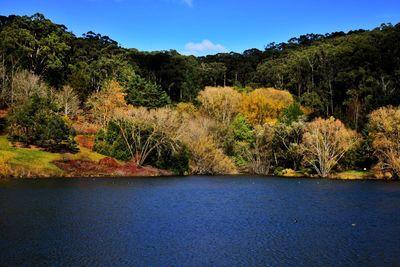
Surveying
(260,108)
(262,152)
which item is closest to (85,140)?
(262,152)

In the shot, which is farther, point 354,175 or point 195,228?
point 354,175

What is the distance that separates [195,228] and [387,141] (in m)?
54.1

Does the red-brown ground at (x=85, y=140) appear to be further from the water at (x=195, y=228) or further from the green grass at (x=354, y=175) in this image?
the green grass at (x=354, y=175)

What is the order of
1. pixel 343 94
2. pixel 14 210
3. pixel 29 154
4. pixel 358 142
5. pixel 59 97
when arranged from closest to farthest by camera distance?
pixel 14 210, pixel 29 154, pixel 358 142, pixel 59 97, pixel 343 94

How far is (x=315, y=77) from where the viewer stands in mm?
140000

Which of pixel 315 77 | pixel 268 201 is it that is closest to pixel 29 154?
pixel 268 201

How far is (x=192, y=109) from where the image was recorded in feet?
367

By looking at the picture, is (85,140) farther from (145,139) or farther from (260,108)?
(260,108)

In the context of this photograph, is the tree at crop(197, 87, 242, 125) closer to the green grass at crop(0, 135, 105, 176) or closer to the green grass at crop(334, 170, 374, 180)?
the green grass at crop(334, 170, 374, 180)

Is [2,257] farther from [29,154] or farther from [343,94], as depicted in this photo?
[343,94]

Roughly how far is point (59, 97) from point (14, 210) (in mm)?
64816

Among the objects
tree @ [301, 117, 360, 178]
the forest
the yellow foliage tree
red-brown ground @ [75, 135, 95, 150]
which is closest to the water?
the forest

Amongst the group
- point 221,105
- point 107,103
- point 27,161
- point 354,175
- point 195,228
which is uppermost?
point 221,105

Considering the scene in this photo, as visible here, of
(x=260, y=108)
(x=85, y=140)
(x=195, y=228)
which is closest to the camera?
(x=195, y=228)
